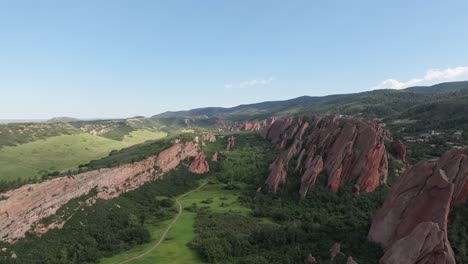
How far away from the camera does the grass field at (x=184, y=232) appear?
84000mm

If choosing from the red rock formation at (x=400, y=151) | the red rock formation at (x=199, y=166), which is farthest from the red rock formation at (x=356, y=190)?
the red rock formation at (x=199, y=166)

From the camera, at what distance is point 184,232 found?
10362 centimetres

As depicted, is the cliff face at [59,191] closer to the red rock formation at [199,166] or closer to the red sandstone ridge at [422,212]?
the red rock formation at [199,166]

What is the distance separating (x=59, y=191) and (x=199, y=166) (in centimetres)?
7709

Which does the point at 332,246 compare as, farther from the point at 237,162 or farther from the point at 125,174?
the point at 237,162

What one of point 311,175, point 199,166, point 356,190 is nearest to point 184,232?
point 311,175

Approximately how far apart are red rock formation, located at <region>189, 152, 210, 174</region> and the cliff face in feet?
55.6

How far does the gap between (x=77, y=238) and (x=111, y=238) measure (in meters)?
8.84

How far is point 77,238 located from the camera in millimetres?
95875

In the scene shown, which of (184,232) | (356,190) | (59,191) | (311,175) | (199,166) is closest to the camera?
(184,232)

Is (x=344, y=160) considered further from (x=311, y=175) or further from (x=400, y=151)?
Result: (x=400, y=151)

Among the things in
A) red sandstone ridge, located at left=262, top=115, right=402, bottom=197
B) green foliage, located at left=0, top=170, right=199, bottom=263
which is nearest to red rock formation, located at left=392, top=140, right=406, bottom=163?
red sandstone ridge, located at left=262, top=115, right=402, bottom=197

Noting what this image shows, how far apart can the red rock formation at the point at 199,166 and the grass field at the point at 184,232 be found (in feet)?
60.2

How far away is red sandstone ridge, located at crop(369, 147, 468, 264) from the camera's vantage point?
51688 mm
